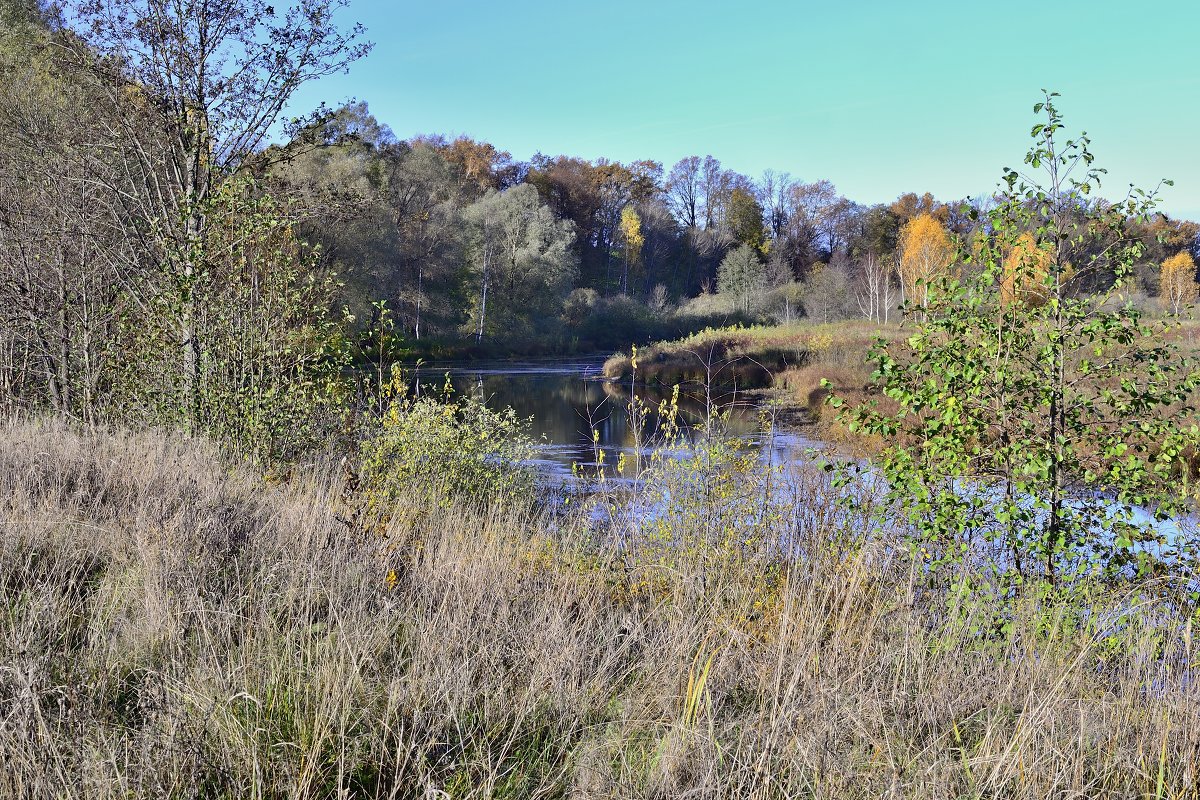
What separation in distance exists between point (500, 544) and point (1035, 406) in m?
3.43

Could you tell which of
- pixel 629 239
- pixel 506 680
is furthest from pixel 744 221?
pixel 506 680

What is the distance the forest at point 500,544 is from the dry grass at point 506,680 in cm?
2

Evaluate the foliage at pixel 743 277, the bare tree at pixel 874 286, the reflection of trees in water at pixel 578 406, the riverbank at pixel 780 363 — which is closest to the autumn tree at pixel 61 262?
the reflection of trees in water at pixel 578 406

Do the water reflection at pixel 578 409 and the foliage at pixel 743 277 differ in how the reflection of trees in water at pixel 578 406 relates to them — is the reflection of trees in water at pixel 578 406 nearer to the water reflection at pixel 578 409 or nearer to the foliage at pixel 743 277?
the water reflection at pixel 578 409

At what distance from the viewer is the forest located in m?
2.52

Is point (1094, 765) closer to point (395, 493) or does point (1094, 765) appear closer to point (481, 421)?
point (395, 493)

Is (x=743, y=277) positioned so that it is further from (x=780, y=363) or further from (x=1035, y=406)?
(x=1035, y=406)

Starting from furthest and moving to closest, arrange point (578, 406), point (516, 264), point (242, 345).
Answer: point (516, 264) → point (578, 406) → point (242, 345)

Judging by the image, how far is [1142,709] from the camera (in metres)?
3.20

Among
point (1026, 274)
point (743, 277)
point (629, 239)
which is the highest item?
point (629, 239)

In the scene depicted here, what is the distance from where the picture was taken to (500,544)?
568 cm

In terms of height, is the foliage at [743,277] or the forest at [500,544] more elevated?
the foliage at [743,277]

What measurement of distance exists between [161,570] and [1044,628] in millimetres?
4189

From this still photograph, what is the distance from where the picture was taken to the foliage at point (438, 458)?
8156 mm
